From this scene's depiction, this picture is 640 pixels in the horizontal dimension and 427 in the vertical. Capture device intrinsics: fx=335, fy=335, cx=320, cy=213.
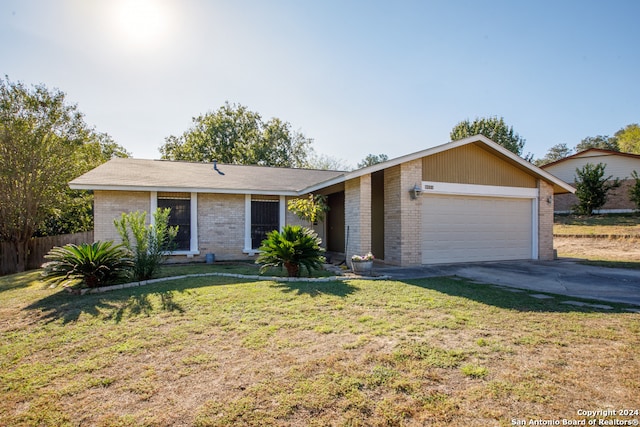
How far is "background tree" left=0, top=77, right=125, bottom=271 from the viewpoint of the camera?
13.7 m

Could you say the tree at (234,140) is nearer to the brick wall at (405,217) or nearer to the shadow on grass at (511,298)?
the brick wall at (405,217)

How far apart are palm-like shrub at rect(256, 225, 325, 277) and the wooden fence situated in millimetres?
9963

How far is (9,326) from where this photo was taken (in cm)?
493

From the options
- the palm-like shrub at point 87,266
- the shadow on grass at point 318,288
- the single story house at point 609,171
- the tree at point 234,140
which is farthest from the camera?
the tree at point 234,140

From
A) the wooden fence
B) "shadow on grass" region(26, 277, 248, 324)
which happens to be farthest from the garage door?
the wooden fence

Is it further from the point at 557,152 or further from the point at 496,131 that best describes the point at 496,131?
the point at 557,152

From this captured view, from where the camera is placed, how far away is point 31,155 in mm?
14078

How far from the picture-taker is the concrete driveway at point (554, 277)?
6.50m

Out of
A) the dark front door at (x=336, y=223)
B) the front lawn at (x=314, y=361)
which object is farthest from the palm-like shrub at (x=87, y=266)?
the dark front door at (x=336, y=223)

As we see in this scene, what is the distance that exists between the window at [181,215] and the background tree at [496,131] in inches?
1376

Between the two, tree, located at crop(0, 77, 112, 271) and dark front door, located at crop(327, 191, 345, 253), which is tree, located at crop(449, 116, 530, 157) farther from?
tree, located at crop(0, 77, 112, 271)

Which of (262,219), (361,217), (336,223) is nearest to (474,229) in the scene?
(361,217)

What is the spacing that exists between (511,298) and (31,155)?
17980mm

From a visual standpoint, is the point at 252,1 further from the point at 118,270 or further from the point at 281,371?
the point at 281,371
